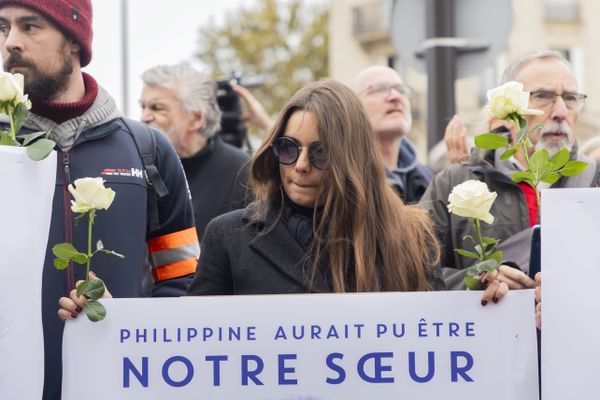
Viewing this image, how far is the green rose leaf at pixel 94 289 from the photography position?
3.90 meters

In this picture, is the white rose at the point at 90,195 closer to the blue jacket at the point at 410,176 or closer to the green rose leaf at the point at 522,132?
the green rose leaf at the point at 522,132

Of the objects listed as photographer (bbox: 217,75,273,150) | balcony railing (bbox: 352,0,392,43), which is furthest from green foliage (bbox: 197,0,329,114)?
photographer (bbox: 217,75,273,150)

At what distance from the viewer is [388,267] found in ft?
14.1

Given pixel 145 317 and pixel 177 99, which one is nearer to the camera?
Result: pixel 145 317

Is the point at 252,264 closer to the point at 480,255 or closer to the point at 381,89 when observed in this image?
the point at 480,255

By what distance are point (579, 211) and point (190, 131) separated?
11.0 ft

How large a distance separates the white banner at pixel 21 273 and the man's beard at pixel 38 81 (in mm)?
805

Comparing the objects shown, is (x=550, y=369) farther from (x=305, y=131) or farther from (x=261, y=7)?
(x=261, y=7)

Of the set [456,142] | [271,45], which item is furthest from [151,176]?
[271,45]

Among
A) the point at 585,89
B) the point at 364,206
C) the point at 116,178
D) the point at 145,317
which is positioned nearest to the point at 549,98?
the point at 364,206

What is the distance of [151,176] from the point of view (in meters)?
4.84

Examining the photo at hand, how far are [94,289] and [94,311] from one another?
62 mm

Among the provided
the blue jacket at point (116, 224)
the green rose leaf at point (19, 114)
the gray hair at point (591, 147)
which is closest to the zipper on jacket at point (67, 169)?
the blue jacket at point (116, 224)

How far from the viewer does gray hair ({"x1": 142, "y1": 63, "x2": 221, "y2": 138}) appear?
7.10 m
